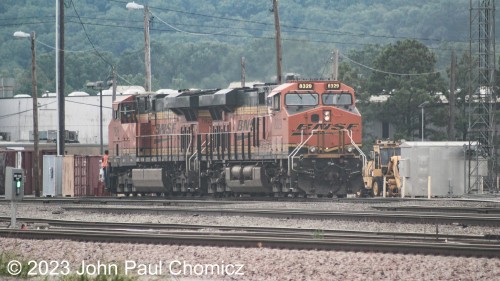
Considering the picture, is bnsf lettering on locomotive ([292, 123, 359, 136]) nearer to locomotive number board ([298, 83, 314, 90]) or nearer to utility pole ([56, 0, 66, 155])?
locomotive number board ([298, 83, 314, 90])

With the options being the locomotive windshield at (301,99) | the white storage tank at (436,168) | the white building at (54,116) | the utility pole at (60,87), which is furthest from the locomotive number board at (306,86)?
the white building at (54,116)

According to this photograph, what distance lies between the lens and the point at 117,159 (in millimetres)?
41812

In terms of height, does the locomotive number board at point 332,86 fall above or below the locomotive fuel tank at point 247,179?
above

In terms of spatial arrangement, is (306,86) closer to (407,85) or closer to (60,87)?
(60,87)

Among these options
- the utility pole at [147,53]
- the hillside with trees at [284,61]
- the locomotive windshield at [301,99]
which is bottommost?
the locomotive windshield at [301,99]

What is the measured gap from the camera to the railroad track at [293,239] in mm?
14914

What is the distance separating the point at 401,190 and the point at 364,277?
3223cm

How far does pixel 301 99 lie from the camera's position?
33500 millimetres

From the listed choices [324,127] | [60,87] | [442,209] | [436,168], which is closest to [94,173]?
[60,87]

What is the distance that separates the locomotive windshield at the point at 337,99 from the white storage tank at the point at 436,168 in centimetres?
1104

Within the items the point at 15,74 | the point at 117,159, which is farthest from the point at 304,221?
the point at 15,74

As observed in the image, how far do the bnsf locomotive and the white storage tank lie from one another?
10.5m

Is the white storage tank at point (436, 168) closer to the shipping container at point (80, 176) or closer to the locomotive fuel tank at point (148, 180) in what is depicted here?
the locomotive fuel tank at point (148, 180)

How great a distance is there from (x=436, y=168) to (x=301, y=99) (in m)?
14.1
